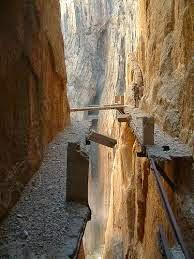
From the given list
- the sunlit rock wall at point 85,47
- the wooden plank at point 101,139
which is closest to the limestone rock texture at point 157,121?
the wooden plank at point 101,139

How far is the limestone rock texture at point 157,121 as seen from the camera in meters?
9.80

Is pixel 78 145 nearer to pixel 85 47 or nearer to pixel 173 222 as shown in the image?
pixel 173 222

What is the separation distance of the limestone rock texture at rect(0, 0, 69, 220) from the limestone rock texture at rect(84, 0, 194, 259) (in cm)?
392

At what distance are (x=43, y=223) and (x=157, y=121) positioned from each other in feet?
25.6

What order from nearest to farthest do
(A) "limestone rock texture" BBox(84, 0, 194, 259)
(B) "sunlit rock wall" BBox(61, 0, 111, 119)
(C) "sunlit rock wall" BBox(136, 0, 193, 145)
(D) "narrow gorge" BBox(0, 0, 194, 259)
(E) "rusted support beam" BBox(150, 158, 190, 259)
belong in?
1. (E) "rusted support beam" BBox(150, 158, 190, 259)
2. (D) "narrow gorge" BBox(0, 0, 194, 259)
3. (A) "limestone rock texture" BBox(84, 0, 194, 259)
4. (C) "sunlit rock wall" BBox(136, 0, 193, 145)
5. (B) "sunlit rock wall" BBox(61, 0, 111, 119)

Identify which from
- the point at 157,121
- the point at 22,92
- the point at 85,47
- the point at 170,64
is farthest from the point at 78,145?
the point at 85,47

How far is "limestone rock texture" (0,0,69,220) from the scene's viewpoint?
26.1 feet

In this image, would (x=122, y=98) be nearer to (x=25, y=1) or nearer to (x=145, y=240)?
(x=145, y=240)

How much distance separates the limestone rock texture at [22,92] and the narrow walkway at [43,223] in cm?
31

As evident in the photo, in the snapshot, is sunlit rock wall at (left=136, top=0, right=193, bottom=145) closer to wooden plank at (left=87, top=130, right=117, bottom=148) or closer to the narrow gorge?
the narrow gorge

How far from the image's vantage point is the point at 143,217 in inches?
577

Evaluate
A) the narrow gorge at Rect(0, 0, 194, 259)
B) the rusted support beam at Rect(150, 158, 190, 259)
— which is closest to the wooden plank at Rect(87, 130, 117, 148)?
the narrow gorge at Rect(0, 0, 194, 259)

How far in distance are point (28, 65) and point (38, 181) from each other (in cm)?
310

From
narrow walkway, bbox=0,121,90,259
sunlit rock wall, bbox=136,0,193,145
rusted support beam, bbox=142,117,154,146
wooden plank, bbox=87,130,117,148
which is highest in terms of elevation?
sunlit rock wall, bbox=136,0,193,145
